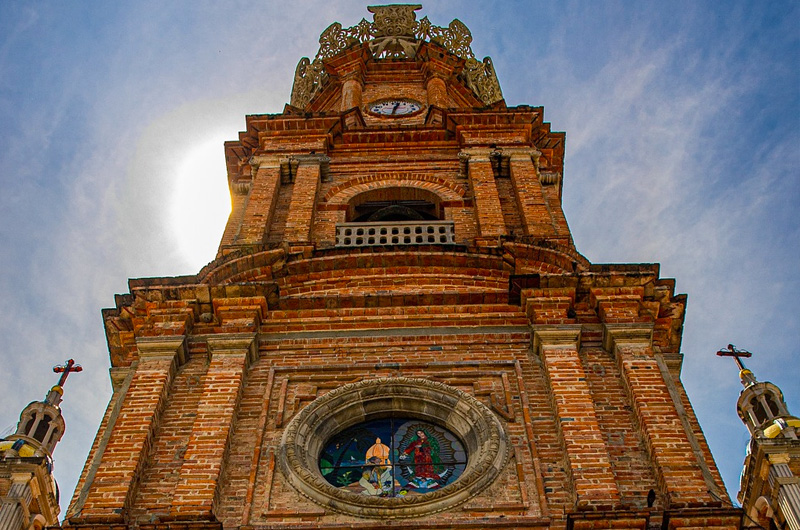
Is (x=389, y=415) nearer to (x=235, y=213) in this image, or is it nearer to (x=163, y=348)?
(x=163, y=348)

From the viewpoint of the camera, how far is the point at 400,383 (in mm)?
12320

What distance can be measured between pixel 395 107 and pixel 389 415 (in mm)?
15133

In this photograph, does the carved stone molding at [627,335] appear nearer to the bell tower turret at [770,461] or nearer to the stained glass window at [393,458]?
the bell tower turret at [770,461]

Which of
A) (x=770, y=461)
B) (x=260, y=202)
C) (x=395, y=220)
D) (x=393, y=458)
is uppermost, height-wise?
(x=260, y=202)

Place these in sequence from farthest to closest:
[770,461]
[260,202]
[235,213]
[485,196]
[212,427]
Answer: [235,213] → [485,196] → [260,202] → [212,427] → [770,461]

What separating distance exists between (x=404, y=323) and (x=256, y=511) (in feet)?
12.8

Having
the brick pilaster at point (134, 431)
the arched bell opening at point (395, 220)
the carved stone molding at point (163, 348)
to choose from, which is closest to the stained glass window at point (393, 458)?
the brick pilaster at point (134, 431)

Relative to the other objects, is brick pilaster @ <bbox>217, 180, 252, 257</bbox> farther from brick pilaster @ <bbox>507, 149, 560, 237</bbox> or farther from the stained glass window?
the stained glass window

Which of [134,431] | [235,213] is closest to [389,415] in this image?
[134,431]

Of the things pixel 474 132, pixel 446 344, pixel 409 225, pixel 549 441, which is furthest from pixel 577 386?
pixel 474 132

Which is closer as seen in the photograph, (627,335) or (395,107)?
(627,335)

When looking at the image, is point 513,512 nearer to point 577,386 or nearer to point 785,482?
point 577,386

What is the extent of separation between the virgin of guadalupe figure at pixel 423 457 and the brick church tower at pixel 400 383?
2cm

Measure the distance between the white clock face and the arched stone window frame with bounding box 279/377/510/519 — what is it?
46.8 ft
